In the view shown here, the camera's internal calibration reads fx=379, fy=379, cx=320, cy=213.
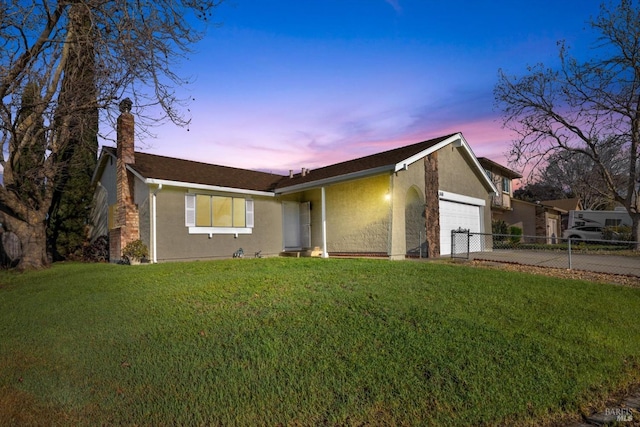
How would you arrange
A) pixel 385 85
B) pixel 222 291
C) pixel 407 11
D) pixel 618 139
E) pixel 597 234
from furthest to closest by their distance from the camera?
pixel 597 234 → pixel 618 139 → pixel 385 85 → pixel 407 11 → pixel 222 291

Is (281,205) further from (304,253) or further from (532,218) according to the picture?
(532,218)

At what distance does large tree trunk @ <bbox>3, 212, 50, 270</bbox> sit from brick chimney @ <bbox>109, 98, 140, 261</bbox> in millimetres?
2313

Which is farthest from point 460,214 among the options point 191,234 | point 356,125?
point 191,234

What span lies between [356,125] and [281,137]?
3.33 m

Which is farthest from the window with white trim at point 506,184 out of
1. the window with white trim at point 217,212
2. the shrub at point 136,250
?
the shrub at point 136,250

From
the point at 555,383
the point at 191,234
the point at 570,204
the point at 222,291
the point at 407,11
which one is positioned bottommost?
the point at 555,383

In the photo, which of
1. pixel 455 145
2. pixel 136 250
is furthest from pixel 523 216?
pixel 136 250

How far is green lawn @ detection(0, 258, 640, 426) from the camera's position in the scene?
11.4ft

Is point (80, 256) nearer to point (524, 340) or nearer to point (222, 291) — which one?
point (222, 291)

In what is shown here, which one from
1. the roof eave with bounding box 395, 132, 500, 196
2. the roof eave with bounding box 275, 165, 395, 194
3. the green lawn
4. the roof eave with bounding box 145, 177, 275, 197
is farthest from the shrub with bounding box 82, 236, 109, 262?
the roof eave with bounding box 395, 132, 500, 196

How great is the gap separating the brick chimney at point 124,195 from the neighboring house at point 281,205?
1.4 inches

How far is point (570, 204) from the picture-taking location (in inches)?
1582

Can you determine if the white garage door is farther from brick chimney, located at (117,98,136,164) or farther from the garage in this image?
brick chimney, located at (117,98,136,164)

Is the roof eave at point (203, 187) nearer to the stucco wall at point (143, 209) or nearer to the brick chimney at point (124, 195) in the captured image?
the stucco wall at point (143, 209)
